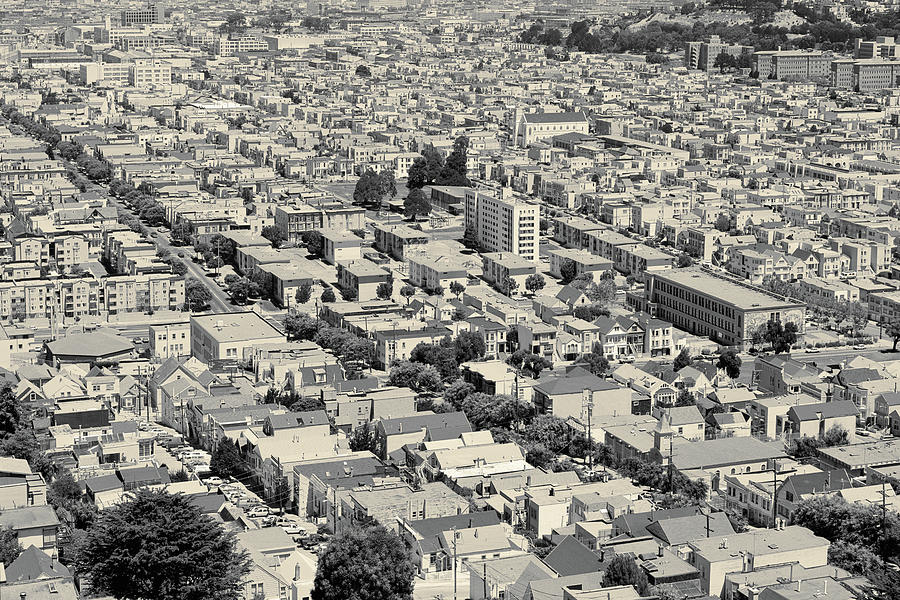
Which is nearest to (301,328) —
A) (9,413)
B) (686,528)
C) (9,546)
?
(9,413)

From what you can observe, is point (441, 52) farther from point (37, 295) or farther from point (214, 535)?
point (214, 535)

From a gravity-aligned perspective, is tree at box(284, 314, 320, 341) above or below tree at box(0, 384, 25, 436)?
below

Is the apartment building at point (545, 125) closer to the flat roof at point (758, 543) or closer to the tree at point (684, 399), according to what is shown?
the tree at point (684, 399)

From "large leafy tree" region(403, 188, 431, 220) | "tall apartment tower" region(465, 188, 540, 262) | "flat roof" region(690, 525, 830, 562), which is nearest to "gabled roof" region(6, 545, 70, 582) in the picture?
"flat roof" region(690, 525, 830, 562)

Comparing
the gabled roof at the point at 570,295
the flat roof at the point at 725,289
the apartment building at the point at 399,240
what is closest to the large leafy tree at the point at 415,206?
the apartment building at the point at 399,240

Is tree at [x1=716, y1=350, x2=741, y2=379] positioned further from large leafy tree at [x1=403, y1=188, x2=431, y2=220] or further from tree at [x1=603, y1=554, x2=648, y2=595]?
large leafy tree at [x1=403, y1=188, x2=431, y2=220]

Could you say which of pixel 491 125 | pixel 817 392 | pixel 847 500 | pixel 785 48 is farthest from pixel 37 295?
pixel 785 48

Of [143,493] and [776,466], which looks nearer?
[143,493]
